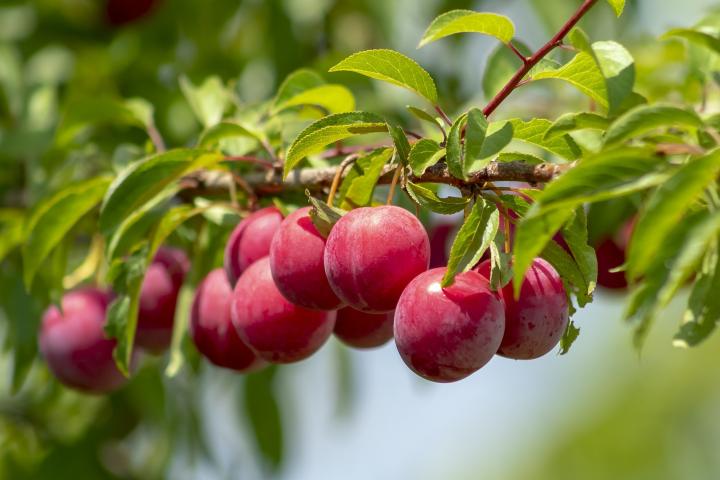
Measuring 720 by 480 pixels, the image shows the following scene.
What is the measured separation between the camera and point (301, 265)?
4.16 ft

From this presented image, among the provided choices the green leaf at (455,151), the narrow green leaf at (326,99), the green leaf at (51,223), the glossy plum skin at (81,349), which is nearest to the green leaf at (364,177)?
the green leaf at (455,151)

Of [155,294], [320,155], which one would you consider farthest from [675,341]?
[155,294]

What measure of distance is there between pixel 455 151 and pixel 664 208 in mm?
316

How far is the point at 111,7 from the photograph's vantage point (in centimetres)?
292

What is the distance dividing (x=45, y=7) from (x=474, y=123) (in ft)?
6.52

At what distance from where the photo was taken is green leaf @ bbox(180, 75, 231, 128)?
186 cm

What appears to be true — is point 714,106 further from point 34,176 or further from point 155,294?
point 34,176

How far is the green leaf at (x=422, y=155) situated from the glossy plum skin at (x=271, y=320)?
0.29 meters

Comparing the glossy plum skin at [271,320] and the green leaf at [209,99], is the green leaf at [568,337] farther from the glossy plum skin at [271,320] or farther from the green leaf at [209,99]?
the green leaf at [209,99]

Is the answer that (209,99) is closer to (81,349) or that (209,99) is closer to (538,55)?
(81,349)

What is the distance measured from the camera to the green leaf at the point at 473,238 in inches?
44.4

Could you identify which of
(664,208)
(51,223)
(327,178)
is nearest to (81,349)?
(51,223)

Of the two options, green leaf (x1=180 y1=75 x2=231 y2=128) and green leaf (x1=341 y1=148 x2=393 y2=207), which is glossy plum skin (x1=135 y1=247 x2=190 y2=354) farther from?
green leaf (x1=341 y1=148 x2=393 y2=207)

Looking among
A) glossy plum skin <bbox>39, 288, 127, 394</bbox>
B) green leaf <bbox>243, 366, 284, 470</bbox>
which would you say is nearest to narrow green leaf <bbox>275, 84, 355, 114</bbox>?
glossy plum skin <bbox>39, 288, 127, 394</bbox>
